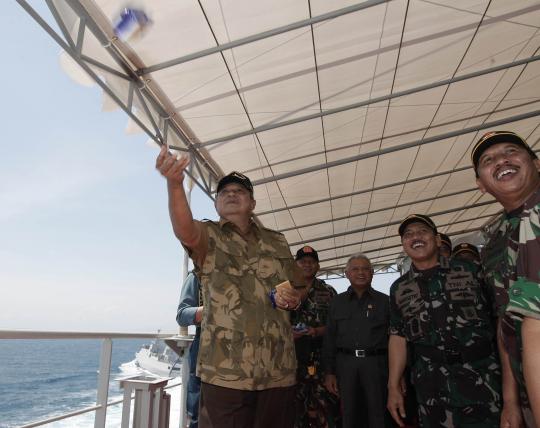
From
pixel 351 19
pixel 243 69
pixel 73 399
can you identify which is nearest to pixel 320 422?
pixel 243 69

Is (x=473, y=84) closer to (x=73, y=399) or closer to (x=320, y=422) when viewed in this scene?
(x=320, y=422)

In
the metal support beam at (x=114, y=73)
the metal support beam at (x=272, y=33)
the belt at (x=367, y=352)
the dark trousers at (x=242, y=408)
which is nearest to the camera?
the dark trousers at (x=242, y=408)

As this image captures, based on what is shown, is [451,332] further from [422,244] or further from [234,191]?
[234,191]

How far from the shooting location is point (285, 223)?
10.9 m

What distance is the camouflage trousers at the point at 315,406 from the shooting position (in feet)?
11.4

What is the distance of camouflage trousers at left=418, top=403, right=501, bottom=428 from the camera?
6.29 ft

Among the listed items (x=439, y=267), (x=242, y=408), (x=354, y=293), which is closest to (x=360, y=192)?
(x=354, y=293)

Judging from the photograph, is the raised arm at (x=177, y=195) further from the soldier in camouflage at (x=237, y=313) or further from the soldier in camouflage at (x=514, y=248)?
the soldier in camouflage at (x=514, y=248)

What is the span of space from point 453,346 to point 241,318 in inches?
42.8

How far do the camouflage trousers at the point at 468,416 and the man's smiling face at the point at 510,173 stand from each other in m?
1.01

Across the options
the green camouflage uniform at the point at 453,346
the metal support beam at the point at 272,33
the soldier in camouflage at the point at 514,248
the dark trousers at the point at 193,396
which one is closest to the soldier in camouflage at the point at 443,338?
the green camouflage uniform at the point at 453,346

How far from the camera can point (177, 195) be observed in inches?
59.3

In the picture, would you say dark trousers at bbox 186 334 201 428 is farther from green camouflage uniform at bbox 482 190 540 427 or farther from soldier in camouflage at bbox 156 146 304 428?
green camouflage uniform at bbox 482 190 540 427

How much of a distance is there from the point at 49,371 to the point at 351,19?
218 feet
